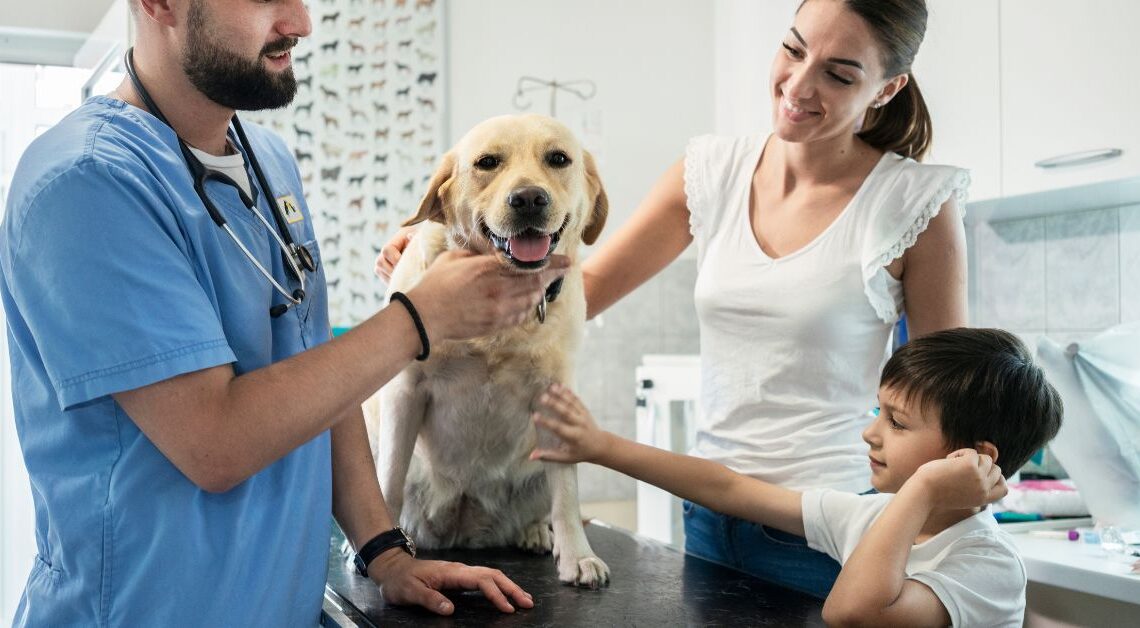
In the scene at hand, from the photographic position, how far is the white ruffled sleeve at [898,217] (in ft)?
4.26

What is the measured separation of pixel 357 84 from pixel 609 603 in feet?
10.3

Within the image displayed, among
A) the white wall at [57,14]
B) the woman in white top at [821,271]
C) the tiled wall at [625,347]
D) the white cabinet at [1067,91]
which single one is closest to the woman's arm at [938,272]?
the woman in white top at [821,271]

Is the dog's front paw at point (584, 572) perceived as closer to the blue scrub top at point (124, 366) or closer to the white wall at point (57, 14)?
the blue scrub top at point (124, 366)

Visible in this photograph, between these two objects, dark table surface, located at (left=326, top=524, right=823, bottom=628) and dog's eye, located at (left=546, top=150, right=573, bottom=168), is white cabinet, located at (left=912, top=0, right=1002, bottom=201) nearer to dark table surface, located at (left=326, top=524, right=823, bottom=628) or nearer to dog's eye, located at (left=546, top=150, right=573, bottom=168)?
dog's eye, located at (left=546, top=150, right=573, bottom=168)

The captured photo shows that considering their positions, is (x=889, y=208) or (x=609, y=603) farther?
(x=889, y=208)

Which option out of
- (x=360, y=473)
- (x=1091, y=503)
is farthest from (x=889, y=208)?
(x=1091, y=503)

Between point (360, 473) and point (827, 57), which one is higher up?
point (827, 57)

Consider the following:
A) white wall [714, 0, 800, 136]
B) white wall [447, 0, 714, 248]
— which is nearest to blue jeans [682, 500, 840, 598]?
white wall [714, 0, 800, 136]

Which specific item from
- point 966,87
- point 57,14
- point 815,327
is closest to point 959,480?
point 815,327

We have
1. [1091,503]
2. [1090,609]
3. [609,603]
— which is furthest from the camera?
[1091,503]

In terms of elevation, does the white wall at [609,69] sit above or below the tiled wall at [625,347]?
above

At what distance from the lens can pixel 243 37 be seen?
0.97 m

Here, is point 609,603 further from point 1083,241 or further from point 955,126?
point 1083,241

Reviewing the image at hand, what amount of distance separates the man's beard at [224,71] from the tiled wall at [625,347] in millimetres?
3166
